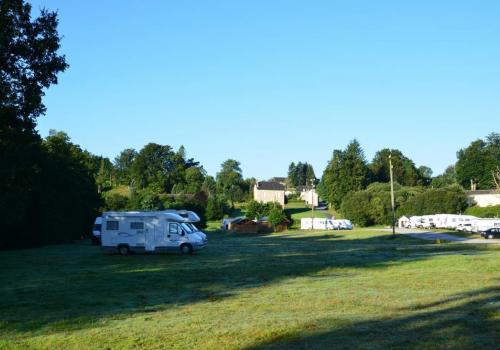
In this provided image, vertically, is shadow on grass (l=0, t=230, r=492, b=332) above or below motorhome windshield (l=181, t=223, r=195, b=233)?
below

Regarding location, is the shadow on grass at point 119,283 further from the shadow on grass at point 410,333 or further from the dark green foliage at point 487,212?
the dark green foliage at point 487,212

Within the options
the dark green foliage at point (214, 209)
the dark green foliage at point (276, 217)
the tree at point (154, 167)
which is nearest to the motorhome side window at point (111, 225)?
the dark green foliage at point (276, 217)

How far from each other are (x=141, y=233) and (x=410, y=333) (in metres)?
26.2

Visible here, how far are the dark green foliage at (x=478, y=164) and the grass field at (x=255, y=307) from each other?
129 m

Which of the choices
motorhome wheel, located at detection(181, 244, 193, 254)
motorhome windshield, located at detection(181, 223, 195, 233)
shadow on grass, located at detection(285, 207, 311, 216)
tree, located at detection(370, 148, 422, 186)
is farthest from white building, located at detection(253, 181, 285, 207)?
motorhome wheel, located at detection(181, 244, 193, 254)

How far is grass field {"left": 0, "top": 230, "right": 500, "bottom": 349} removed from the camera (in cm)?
1008

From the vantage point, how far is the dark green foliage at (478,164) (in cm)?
14550

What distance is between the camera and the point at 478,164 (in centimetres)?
14750

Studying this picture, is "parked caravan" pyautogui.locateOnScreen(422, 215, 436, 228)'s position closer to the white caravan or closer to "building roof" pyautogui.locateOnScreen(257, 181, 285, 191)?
the white caravan

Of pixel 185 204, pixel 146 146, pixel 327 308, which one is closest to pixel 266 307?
pixel 327 308

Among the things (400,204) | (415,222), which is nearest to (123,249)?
(415,222)

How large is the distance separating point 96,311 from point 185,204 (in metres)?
82.8

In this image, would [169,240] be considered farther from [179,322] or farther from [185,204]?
[185,204]

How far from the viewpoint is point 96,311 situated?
13930 mm
